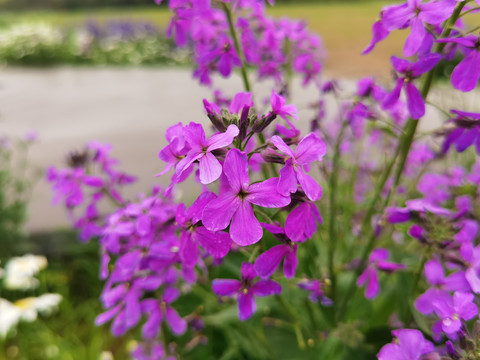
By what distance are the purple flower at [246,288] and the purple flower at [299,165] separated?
172 mm

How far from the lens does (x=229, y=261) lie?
1.01m

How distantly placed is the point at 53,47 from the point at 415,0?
813cm

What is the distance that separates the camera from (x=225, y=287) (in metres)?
0.66

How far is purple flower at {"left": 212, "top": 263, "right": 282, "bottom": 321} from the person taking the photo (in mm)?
651

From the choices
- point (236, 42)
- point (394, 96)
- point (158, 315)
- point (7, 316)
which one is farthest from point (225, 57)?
point (7, 316)

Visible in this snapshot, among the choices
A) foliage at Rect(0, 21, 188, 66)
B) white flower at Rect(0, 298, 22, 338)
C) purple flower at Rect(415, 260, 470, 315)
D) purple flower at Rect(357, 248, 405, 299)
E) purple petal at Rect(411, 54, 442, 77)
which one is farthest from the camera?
foliage at Rect(0, 21, 188, 66)

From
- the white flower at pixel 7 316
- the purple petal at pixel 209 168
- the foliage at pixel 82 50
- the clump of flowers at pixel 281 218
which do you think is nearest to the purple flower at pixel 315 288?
the clump of flowers at pixel 281 218

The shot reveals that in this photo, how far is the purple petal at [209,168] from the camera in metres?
0.51

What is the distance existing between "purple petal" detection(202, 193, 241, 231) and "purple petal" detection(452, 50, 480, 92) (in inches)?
14.9

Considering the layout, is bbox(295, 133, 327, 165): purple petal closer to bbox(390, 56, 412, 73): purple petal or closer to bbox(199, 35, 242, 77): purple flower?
bbox(390, 56, 412, 73): purple petal

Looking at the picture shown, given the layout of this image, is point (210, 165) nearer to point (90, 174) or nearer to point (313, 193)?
point (313, 193)

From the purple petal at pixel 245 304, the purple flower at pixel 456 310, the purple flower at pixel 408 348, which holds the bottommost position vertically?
the purple petal at pixel 245 304

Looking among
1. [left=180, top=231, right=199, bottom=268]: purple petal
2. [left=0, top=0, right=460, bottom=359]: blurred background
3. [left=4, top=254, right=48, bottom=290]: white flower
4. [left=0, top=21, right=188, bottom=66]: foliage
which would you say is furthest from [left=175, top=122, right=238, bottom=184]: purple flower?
[left=0, top=21, right=188, bottom=66]: foliage

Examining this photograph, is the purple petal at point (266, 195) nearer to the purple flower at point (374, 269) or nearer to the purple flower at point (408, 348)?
the purple flower at point (408, 348)
